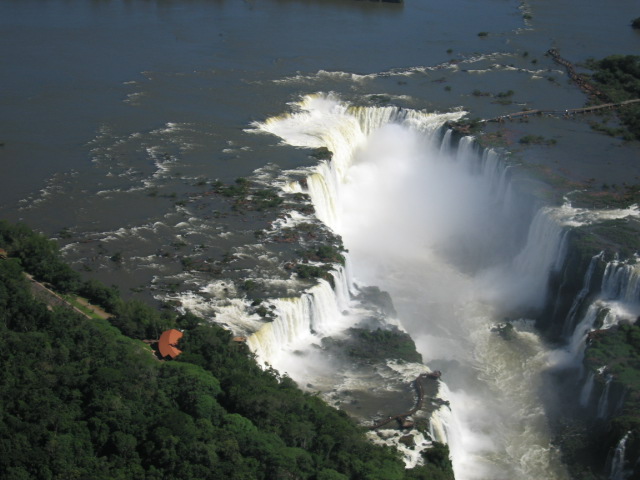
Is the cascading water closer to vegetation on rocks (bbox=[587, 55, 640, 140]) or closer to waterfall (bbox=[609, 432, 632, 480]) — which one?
waterfall (bbox=[609, 432, 632, 480])

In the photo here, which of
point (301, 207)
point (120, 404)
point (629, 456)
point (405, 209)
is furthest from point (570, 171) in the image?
point (120, 404)

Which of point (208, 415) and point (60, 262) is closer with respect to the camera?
point (208, 415)

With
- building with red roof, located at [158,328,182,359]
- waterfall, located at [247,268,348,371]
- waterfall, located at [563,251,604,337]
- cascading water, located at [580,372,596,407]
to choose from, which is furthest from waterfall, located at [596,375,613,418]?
building with red roof, located at [158,328,182,359]

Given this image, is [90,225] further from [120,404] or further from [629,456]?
[629,456]

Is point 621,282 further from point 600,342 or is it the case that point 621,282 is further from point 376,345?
point 376,345

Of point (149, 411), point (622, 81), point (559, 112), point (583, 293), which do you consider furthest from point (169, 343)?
point (622, 81)
